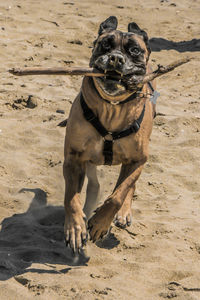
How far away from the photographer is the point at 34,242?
4266 millimetres

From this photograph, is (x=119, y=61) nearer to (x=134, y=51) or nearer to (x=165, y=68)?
(x=134, y=51)

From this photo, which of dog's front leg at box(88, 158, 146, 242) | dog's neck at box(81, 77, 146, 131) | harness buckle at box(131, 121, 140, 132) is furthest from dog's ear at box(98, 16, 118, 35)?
dog's front leg at box(88, 158, 146, 242)

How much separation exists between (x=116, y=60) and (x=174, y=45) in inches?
290

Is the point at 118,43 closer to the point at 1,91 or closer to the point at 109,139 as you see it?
the point at 109,139

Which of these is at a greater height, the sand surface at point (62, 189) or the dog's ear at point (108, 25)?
the dog's ear at point (108, 25)

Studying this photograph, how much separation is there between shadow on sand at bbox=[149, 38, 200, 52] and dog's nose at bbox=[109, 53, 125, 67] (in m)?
6.81

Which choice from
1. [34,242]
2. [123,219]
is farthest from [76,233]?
[123,219]

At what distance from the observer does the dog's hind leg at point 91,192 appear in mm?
5027

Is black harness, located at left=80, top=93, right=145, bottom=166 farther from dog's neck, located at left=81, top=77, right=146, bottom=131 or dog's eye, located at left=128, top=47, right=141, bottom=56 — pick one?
dog's eye, located at left=128, top=47, right=141, bottom=56

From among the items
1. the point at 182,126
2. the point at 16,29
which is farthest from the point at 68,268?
the point at 16,29

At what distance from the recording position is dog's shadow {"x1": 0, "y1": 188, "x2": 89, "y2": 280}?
150 inches

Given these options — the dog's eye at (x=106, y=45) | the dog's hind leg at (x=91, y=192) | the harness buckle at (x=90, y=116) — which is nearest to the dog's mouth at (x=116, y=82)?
the dog's eye at (x=106, y=45)

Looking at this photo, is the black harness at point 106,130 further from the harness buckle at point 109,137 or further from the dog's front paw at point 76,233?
the dog's front paw at point 76,233

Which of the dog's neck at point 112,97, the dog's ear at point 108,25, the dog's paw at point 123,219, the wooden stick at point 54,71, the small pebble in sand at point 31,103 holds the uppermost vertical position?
the dog's ear at point 108,25
